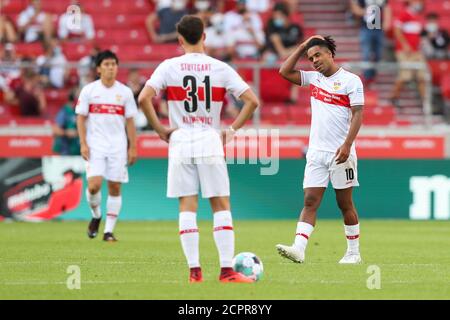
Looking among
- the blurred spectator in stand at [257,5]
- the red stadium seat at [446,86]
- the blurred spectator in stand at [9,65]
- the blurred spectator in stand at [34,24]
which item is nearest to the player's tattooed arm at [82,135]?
the blurred spectator in stand at [9,65]

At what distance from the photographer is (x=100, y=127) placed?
17406 mm

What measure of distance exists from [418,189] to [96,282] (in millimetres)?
13677

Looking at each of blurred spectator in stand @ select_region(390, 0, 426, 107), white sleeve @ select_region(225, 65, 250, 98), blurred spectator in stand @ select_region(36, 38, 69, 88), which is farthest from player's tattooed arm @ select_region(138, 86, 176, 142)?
blurred spectator in stand @ select_region(390, 0, 426, 107)

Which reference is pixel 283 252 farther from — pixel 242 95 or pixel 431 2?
pixel 431 2

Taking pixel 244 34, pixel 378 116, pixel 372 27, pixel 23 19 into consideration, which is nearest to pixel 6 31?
pixel 23 19

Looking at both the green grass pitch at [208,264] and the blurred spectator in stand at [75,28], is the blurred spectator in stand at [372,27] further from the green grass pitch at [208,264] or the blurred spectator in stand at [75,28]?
the green grass pitch at [208,264]

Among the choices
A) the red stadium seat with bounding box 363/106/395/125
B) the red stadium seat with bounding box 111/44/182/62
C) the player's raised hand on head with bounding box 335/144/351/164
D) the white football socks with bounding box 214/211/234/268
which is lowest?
the white football socks with bounding box 214/211/234/268

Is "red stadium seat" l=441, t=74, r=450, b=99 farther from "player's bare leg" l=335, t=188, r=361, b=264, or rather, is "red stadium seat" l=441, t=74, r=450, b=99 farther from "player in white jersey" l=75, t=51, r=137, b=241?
"player's bare leg" l=335, t=188, r=361, b=264

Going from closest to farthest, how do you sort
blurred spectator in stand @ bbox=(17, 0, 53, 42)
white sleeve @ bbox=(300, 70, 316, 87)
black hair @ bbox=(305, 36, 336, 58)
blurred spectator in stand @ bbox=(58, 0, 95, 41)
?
1. black hair @ bbox=(305, 36, 336, 58)
2. white sleeve @ bbox=(300, 70, 316, 87)
3. blurred spectator in stand @ bbox=(58, 0, 95, 41)
4. blurred spectator in stand @ bbox=(17, 0, 53, 42)

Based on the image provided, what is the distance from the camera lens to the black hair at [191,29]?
10.7 meters

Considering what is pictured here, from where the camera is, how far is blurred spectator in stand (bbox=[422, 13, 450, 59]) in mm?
27609

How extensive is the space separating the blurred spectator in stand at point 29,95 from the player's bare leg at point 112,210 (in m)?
8.19
